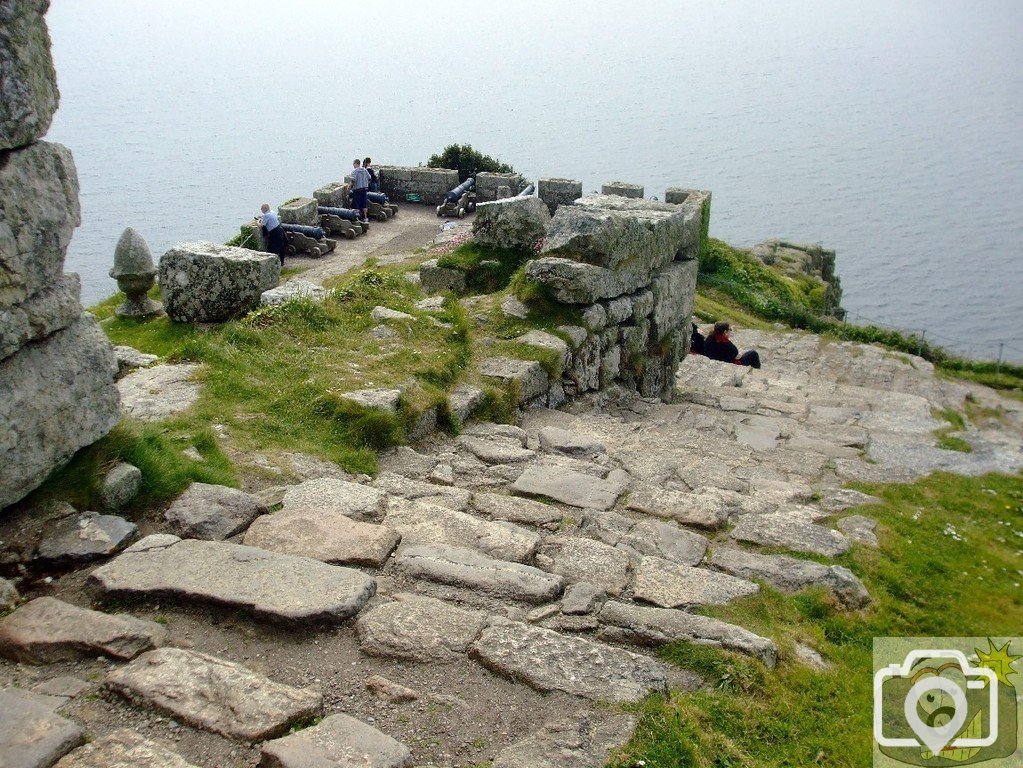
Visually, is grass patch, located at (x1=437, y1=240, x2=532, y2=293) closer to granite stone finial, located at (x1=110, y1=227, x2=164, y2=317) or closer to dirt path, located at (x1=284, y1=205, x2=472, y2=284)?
granite stone finial, located at (x1=110, y1=227, x2=164, y2=317)

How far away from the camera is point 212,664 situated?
3.63 m

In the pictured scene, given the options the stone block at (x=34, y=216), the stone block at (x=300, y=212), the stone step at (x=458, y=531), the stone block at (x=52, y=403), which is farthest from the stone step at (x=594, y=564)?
the stone block at (x=300, y=212)

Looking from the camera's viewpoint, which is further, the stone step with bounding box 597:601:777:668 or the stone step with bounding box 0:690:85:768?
the stone step with bounding box 597:601:777:668

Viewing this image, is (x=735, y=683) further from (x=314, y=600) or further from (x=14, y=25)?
(x=14, y=25)

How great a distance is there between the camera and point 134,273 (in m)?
13.4

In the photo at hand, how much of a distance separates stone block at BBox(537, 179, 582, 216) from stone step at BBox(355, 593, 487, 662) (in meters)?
17.4

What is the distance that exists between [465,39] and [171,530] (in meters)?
116

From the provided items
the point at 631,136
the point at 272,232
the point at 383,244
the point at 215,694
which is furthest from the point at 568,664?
the point at 631,136

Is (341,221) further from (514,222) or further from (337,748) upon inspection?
(337,748)

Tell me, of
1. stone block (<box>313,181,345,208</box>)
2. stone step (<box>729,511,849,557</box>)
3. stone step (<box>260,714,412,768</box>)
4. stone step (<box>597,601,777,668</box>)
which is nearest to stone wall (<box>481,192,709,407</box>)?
stone step (<box>729,511,849,557</box>)

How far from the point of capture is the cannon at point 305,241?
753 inches

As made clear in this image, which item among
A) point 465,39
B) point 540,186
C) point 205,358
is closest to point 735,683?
point 205,358

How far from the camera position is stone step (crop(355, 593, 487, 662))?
12.9ft

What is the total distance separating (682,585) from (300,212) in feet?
54.0
